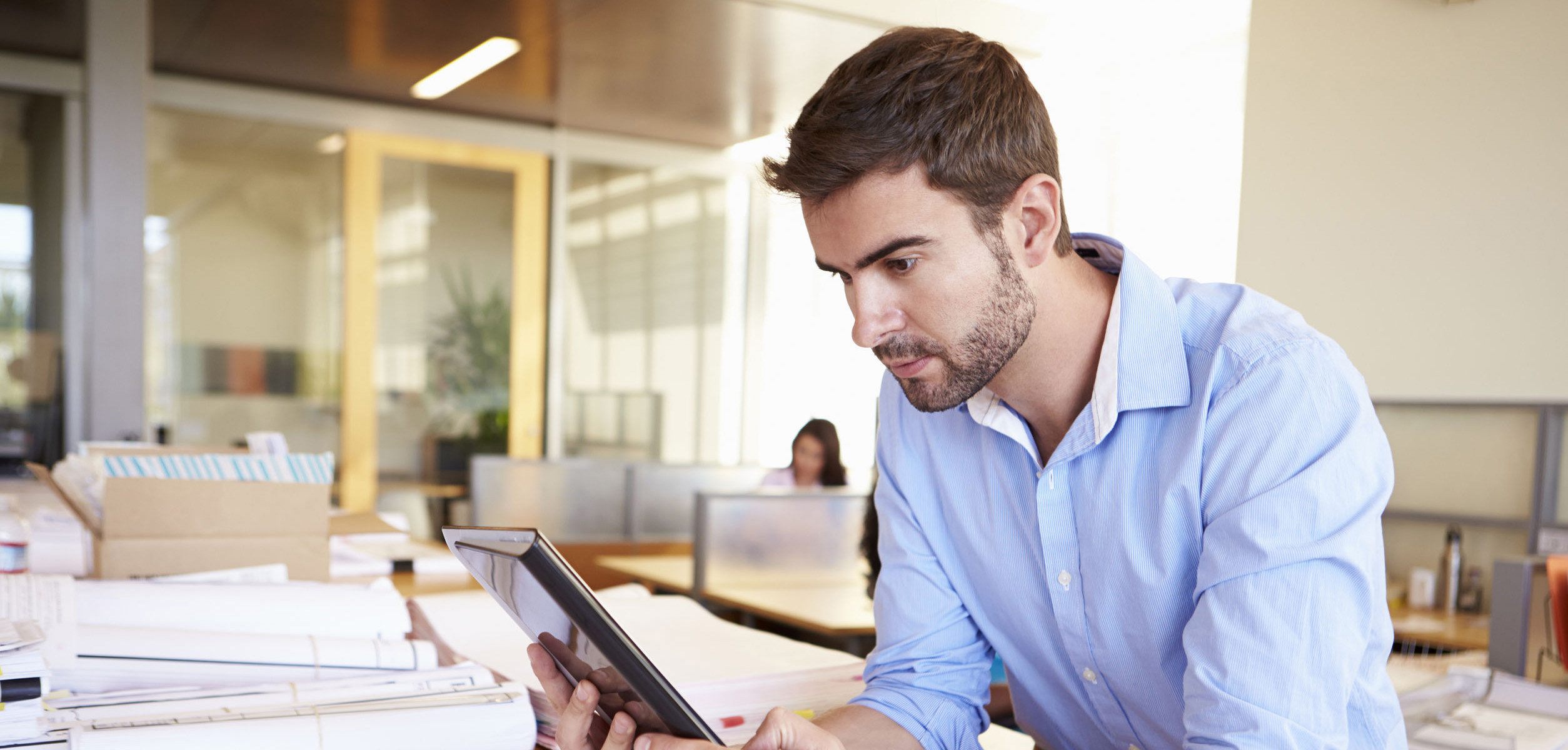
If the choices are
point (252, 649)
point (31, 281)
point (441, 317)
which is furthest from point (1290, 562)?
point (441, 317)

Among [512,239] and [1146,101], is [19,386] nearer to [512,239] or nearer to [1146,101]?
[512,239]

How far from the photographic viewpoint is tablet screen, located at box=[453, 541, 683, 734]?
2.47 ft

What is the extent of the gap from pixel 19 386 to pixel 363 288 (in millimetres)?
1622

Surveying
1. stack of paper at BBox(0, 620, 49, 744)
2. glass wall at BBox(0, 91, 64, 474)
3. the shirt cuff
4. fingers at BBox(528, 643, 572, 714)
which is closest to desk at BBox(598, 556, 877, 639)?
the shirt cuff

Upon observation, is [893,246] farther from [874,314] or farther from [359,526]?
[359,526]

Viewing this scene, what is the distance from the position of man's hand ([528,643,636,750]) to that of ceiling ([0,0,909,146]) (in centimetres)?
380

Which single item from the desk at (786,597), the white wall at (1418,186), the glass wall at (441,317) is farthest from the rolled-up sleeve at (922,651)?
the glass wall at (441,317)

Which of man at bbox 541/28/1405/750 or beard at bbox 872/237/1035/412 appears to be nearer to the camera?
man at bbox 541/28/1405/750

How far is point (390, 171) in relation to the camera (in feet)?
19.8

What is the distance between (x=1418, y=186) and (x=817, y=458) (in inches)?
95.0

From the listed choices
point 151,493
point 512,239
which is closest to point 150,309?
point 512,239

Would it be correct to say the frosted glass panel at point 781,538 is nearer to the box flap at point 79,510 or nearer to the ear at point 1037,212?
the box flap at point 79,510

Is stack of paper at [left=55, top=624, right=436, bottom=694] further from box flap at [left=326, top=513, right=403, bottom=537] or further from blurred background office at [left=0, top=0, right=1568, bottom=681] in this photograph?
blurred background office at [left=0, top=0, right=1568, bottom=681]

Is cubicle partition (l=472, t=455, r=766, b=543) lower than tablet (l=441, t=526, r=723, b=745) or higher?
lower
